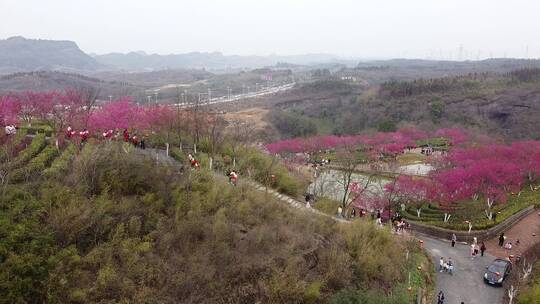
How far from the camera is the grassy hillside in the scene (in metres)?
10.9

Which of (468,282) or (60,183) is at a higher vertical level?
(60,183)

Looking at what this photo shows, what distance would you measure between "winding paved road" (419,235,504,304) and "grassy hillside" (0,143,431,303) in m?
2.24

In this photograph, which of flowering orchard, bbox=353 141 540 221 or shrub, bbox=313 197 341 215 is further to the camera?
flowering orchard, bbox=353 141 540 221

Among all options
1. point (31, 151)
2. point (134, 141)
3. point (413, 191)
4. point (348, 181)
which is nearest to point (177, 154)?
point (134, 141)

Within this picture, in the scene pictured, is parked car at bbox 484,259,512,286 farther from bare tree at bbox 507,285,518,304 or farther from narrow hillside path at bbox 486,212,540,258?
narrow hillside path at bbox 486,212,540,258

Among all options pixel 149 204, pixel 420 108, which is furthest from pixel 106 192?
pixel 420 108

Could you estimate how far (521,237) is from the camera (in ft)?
80.4

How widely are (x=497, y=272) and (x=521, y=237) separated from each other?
7208 millimetres

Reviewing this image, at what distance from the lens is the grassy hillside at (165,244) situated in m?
10.9

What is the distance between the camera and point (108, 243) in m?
12.2

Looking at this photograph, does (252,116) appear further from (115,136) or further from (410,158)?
(115,136)

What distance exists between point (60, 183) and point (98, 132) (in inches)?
389

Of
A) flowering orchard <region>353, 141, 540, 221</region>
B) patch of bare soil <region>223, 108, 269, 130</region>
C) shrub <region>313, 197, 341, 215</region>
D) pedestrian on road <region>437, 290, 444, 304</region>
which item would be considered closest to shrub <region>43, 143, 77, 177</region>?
shrub <region>313, 197, 341, 215</region>

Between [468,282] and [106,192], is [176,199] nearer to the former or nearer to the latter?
[106,192]
